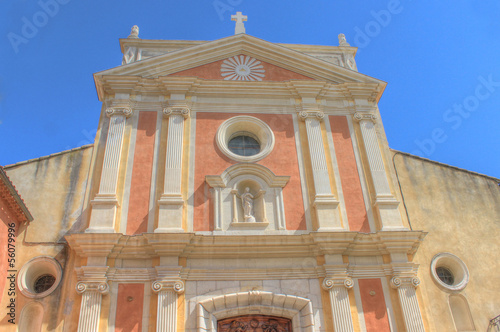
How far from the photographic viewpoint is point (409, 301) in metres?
10.0

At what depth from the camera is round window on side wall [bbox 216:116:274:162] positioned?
12167 mm

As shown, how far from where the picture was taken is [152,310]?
9.60 m

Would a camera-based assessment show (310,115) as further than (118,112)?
Yes

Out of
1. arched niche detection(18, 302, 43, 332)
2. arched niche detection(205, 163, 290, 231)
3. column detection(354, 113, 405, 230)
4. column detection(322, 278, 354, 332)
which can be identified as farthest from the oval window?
arched niche detection(18, 302, 43, 332)

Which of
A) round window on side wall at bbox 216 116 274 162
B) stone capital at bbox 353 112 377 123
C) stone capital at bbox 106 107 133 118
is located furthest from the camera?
stone capital at bbox 353 112 377 123

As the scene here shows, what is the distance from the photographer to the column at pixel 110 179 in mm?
10391

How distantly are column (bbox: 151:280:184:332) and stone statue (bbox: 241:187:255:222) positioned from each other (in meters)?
2.18

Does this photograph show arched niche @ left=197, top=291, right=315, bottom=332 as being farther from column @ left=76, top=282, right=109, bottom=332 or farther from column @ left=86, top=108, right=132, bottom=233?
column @ left=86, top=108, right=132, bottom=233

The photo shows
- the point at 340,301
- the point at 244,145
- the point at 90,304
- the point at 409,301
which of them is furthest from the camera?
the point at 244,145

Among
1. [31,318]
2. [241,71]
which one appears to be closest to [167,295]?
[31,318]

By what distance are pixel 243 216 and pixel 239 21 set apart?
23.7 ft

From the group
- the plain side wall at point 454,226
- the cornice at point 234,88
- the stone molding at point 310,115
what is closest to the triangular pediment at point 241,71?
the cornice at point 234,88

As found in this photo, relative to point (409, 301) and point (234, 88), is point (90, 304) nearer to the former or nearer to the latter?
point (409, 301)

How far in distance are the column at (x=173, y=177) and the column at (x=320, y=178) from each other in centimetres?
324
